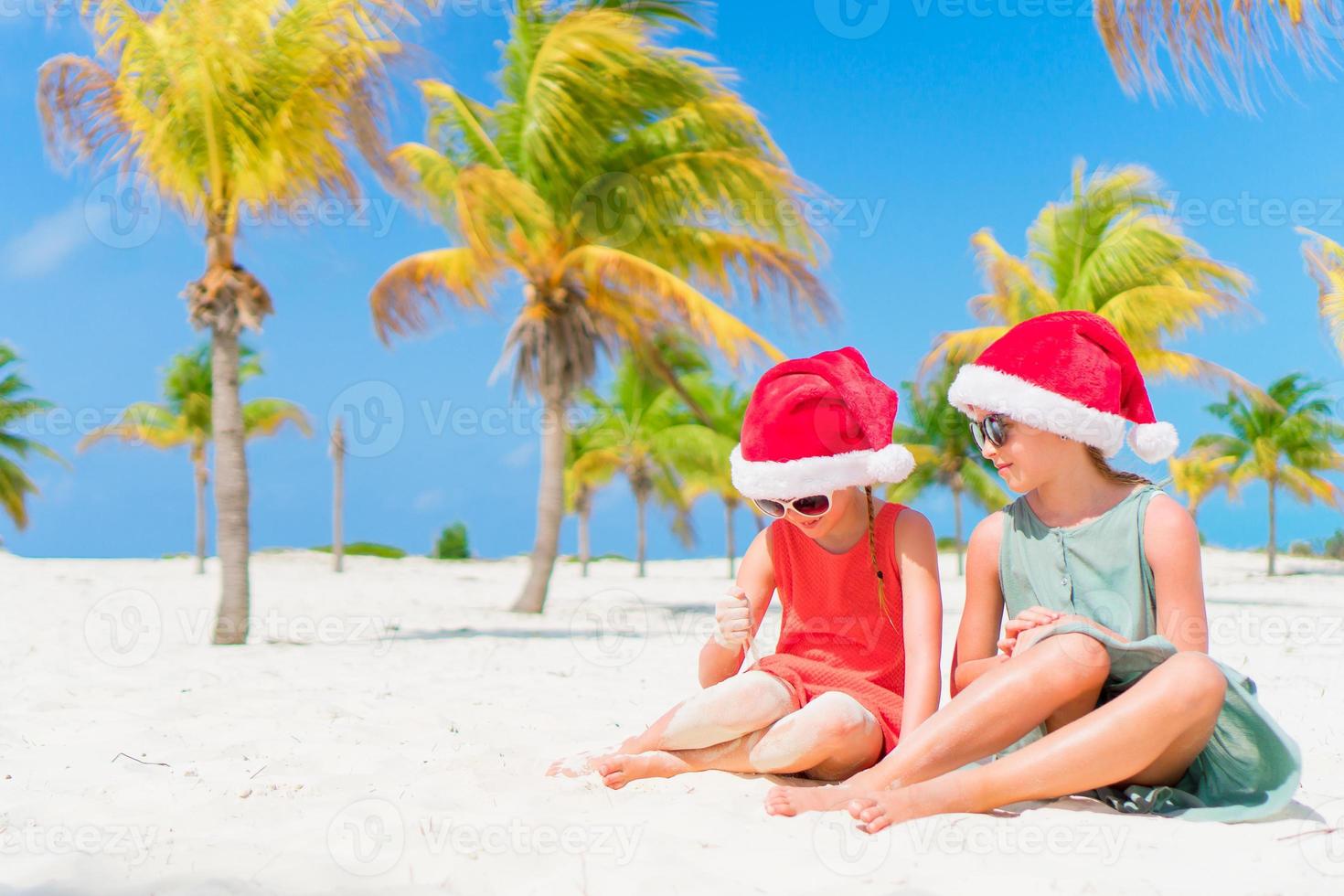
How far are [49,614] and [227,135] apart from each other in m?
5.08

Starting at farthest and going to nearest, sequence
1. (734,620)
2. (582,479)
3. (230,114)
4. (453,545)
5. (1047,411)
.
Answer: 1. (453,545)
2. (582,479)
3. (230,114)
4. (734,620)
5. (1047,411)

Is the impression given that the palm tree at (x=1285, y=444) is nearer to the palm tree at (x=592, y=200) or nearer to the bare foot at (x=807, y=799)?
the palm tree at (x=592, y=200)

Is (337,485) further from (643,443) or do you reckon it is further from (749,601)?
(749,601)

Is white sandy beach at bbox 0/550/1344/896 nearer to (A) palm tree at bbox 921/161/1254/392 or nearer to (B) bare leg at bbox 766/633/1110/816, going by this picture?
(B) bare leg at bbox 766/633/1110/816

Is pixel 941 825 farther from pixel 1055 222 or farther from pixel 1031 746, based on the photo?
pixel 1055 222

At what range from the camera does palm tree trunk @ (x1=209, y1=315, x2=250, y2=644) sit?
26.4 feet

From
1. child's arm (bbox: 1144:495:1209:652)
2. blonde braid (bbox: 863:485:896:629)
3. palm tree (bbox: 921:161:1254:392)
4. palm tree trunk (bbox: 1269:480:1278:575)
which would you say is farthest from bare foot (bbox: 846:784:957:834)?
palm tree trunk (bbox: 1269:480:1278:575)

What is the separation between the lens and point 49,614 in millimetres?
9672

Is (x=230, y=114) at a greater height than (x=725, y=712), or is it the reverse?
(x=230, y=114)

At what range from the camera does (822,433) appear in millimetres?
2752

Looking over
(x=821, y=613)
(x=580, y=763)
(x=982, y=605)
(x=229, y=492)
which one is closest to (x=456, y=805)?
(x=580, y=763)

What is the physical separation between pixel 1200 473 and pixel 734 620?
2621 centimetres

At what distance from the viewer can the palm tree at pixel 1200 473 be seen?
2453 centimetres

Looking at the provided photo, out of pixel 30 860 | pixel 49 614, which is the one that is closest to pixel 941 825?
pixel 30 860
